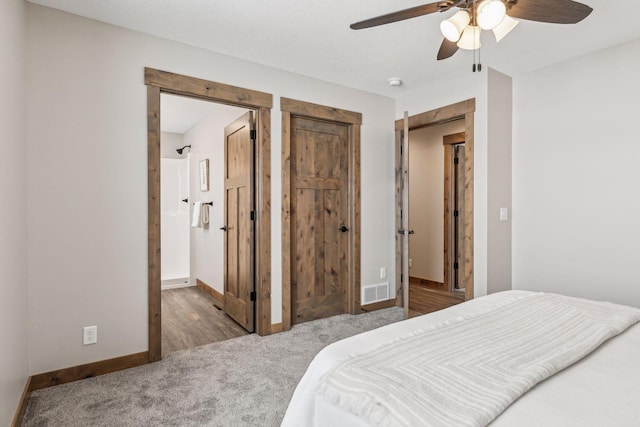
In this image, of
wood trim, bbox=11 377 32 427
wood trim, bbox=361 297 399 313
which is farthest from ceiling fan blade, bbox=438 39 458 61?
wood trim, bbox=11 377 32 427

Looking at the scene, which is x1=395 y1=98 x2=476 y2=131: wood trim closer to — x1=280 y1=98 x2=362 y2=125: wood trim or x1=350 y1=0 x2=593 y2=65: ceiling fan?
x1=280 y1=98 x2=362 y2=125: wood trim

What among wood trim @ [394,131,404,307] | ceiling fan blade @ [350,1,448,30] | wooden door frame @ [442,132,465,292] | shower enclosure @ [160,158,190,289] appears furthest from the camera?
shower enclosure @ [160,158,190,289]

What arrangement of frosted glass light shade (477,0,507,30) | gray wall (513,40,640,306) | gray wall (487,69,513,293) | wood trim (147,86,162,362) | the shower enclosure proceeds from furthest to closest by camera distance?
the shower enclosure
gray wall (487,69,513,293)
gray wall (513,40,640,306)
wood trim (147,86,162,362)
frosted glass light shade (477,0,507,30)

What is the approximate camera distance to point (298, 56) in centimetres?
295

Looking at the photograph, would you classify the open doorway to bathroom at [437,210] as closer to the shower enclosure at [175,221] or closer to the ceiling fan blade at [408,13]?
the ceiling fan blade at [408,13]

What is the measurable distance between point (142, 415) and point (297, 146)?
246cm

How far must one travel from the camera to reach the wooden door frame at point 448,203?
4844 mm

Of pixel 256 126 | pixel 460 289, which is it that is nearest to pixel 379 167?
pixel 256 126

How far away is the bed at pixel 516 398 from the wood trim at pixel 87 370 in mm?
1826

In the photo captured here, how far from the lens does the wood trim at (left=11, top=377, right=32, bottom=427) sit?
180 centimetres

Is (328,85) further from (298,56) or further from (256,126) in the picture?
(256,126)

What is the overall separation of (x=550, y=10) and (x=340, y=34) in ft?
4.55

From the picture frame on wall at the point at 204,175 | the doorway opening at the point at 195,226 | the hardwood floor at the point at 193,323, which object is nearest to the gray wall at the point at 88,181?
the hardwood floor at the point at 193,323

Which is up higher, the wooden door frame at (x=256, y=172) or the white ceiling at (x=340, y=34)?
the white ceiling at (x=340, y=34)
